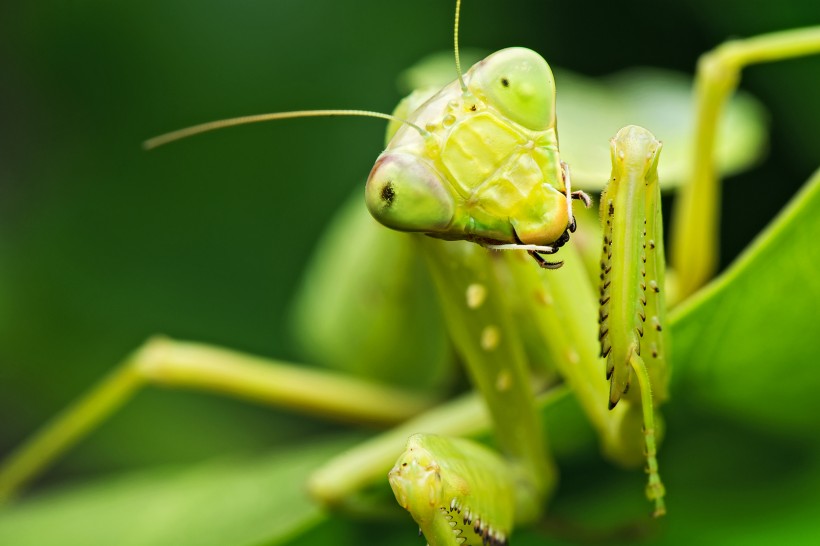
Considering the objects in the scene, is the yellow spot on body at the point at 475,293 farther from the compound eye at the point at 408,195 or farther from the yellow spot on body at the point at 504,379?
the compound eye at the point at 408,195

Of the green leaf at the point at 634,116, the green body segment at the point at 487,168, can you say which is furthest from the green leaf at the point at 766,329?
the green leaf at the point at 634,116

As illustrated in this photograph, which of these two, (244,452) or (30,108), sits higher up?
(30,108)

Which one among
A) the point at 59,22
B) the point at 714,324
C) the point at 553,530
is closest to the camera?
the point at 714,324

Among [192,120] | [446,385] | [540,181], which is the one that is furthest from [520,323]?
[192,120]

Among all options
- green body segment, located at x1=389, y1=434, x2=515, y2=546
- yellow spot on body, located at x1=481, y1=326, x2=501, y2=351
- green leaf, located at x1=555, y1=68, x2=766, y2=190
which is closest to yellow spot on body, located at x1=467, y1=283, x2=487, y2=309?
yellow spot on body, located at x1=481, y1=326, x2=501, y2=351

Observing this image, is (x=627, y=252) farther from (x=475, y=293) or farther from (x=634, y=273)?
(x=475, y=293)

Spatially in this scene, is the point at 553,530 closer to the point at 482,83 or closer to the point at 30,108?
the point at 482,83
